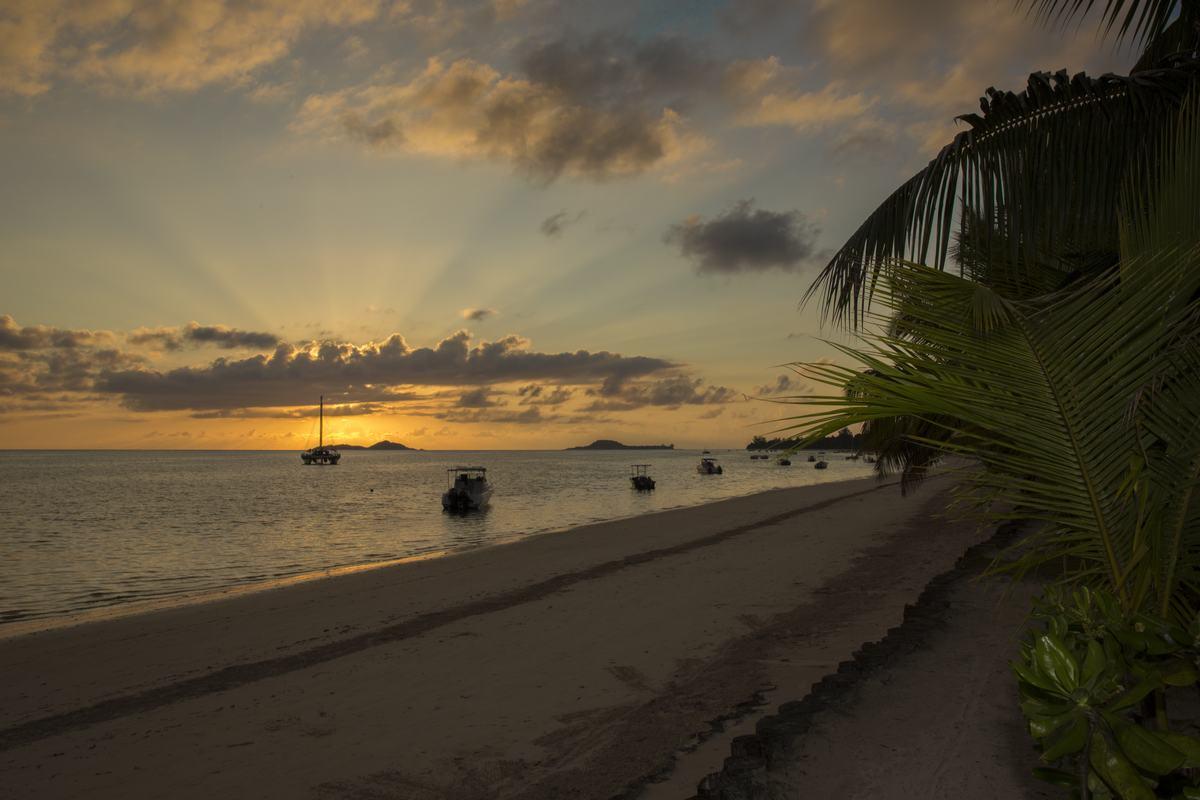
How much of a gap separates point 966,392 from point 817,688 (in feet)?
10.5

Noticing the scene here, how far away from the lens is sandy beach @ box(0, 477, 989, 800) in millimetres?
5844

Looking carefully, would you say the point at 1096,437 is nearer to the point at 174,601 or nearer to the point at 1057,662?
the point at 1057,662

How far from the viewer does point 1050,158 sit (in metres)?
4.56

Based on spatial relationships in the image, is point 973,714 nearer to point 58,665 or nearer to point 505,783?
point 505,783

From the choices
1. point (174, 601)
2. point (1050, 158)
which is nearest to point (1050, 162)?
point (1050, 158)

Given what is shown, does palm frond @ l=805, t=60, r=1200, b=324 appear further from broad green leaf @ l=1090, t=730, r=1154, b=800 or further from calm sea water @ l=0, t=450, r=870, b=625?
calm sea water @ l=0, t=450, r=870, b=625

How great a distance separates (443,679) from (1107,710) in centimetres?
758

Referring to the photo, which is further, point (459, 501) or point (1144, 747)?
point (459, 501)

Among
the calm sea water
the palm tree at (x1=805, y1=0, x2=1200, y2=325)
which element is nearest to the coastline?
the calm sea water

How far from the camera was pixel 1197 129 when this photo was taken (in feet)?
10.1

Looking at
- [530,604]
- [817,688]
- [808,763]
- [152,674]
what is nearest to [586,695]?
[817,688]

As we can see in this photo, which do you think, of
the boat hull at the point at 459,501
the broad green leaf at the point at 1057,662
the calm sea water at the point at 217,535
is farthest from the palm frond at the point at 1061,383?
the boat hull at the point at 459,501

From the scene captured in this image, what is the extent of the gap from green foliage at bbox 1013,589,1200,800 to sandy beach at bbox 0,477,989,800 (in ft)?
11.0

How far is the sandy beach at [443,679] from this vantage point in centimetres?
584
